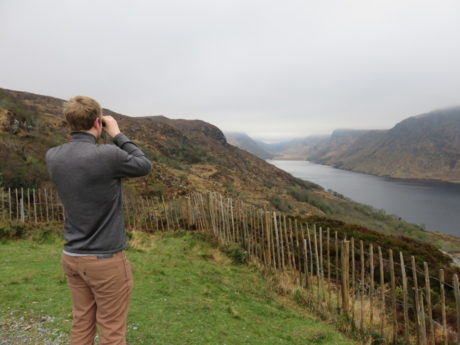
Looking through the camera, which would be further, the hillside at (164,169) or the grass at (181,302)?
the hillside at (164,169)

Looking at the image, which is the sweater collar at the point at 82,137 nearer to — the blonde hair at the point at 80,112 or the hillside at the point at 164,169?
the blonde hair at the point at 80,112

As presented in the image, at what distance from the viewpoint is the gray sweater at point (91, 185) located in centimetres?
178

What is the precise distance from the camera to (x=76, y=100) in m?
1.85

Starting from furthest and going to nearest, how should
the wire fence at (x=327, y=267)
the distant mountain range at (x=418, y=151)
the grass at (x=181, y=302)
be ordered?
the distant mountain range at (x=418, y=151), the wire fence at (x=327, y=267), the grass at (x=181, y=302)

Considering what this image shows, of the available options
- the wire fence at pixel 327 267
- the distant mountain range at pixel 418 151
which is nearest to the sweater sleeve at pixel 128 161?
the wire fence at pixel 327 267

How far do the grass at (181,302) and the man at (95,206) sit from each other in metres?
1.48

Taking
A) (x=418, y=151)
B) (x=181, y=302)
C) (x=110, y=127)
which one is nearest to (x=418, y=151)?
(x=418, y=151)

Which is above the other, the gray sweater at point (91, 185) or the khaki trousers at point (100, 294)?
the gray sweater at point (91, 185)

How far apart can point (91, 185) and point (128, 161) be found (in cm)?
27

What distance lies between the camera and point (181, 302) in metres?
4.27

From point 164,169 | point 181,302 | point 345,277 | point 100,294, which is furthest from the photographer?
point 164,169

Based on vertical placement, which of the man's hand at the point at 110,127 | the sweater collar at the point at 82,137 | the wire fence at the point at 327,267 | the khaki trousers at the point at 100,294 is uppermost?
the man's hand at the point at 110,127

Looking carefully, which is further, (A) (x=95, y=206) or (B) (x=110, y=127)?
(B) (x=110, y=127)

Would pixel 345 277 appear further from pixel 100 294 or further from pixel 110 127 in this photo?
pixel 110 127
